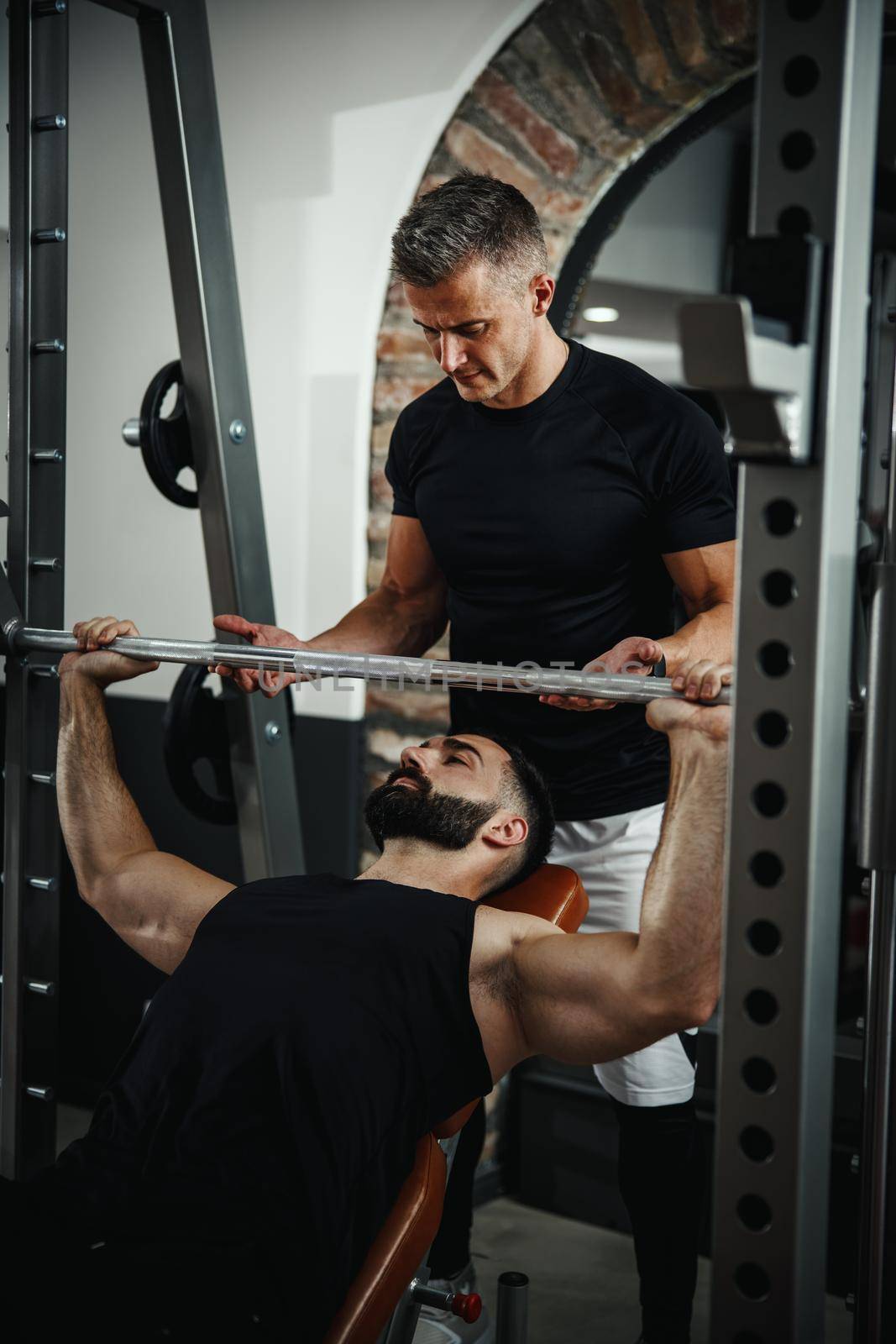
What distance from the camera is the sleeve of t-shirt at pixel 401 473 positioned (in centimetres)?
223

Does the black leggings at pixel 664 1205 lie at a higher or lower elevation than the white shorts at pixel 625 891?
lower

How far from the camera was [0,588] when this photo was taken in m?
2.04

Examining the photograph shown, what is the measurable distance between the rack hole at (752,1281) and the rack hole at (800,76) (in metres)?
0.95

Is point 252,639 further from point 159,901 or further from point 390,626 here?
Answer: point 159,901

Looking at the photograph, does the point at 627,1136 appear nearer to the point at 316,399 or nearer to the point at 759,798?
the point at 759,798

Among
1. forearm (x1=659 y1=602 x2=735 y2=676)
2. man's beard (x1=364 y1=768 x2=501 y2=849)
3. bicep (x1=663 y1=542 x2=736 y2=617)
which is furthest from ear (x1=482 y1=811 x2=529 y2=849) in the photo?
bicep (x1=663 y1=542 x2=736 y2=617)

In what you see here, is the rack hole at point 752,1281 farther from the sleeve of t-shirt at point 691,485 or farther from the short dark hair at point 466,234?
the short dark hair at point 466,234

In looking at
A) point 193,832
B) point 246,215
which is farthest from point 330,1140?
point 246,215

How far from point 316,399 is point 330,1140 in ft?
6.14

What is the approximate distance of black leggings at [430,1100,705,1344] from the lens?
194 cm

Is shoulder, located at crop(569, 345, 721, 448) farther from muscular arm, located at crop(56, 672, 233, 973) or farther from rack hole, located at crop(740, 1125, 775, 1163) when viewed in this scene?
rack hole, located at crop(740, 1125, 775, 1163)

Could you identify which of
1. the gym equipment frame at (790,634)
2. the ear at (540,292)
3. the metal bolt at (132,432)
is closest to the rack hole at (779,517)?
the gym equipment frame at (790,634)

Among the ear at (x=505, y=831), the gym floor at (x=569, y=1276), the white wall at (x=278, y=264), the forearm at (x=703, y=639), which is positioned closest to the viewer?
the forearm at (x=703, y=639)

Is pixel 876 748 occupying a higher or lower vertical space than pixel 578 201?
lower
